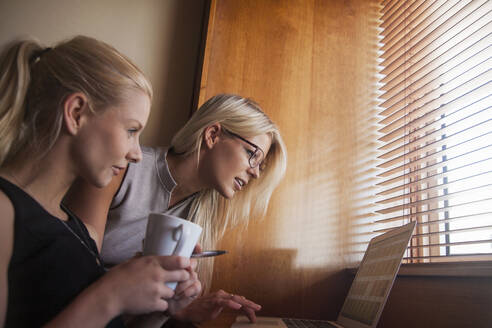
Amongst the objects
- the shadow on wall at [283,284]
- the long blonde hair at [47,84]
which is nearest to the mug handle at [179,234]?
the long blonde hair at [47,84]

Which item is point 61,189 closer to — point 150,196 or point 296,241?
point 150,196

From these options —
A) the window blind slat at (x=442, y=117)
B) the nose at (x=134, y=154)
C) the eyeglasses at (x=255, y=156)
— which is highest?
the window blind slat at (x=442, y=117)

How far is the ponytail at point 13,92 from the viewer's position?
2.15ft

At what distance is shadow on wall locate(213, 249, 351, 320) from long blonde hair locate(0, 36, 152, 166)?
2.84 ft

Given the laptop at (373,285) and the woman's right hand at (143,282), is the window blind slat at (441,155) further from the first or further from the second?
the woman's right hand at (143,282)

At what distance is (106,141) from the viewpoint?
0.69m

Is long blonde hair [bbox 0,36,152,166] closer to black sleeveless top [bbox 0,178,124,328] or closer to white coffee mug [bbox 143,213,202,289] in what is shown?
black sleeveless top [bbox 0,178,124,328]

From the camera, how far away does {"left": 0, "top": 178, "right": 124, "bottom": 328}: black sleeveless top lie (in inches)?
21.3

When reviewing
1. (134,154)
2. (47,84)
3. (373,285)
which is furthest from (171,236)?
(373,285)

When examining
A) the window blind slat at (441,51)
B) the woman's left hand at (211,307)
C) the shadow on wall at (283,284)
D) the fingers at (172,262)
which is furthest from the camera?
the shadow on wall at (283,284)

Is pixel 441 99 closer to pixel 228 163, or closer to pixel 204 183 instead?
pixel 228 163

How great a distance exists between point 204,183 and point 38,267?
82 centimetres

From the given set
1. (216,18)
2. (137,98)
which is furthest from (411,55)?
(137,98)

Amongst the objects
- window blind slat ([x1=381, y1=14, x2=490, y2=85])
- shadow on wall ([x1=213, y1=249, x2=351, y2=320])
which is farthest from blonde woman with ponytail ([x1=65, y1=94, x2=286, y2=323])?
window blind slat ([x1=381, y1=14, x2=490, y2=85])
